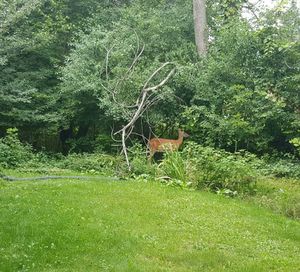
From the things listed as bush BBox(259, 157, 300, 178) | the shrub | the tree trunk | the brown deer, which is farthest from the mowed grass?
the tree trunk

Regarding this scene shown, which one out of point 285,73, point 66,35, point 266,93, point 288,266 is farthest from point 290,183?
point 66,35

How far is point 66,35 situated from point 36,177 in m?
8.23

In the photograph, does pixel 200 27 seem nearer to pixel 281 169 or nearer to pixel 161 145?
pixel 161 145

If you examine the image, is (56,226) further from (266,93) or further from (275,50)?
(275,50)

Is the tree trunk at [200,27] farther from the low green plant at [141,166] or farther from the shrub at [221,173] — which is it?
the shrub at [221,173]

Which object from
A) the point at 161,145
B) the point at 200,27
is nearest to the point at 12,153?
the point at 161,145

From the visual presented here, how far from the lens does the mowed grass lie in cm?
517

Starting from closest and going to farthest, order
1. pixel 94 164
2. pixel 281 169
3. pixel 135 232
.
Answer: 1. pixel 135 232
2. pixel 281 169
3. pixel 94 164

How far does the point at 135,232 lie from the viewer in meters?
6.20

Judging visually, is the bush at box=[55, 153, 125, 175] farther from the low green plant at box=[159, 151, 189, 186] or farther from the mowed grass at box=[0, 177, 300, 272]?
the mowed grass at box=[0, 177, 300, 272]

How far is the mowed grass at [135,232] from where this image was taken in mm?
5168

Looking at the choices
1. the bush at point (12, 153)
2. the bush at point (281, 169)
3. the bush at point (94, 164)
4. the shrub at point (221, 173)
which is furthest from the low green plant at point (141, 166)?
the bush at point (12, 153)

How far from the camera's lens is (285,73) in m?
12.8

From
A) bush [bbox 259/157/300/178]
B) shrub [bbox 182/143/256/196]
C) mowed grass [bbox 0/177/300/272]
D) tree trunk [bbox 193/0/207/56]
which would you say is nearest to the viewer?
mowed grass [bbox 0/177/300/272]
